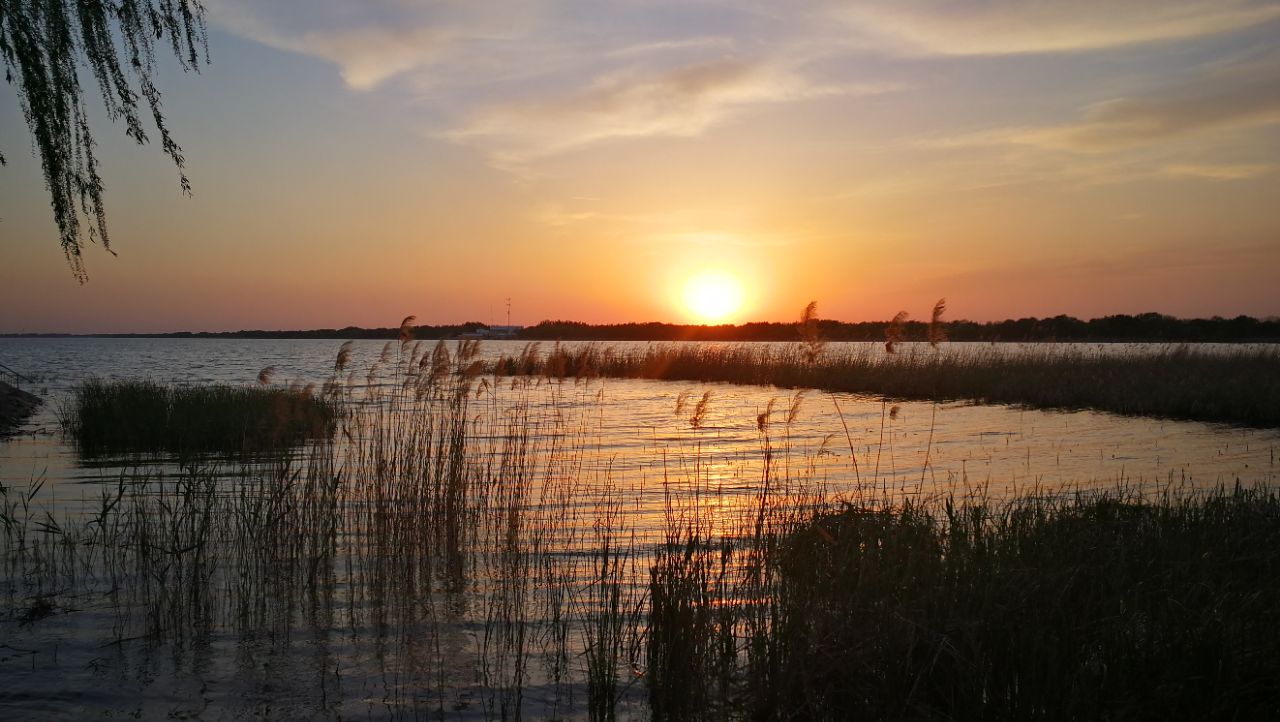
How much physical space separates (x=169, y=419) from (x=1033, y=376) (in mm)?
23182

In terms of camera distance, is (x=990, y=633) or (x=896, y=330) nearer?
(x=990, y=633)

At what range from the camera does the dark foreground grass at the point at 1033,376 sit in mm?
18234

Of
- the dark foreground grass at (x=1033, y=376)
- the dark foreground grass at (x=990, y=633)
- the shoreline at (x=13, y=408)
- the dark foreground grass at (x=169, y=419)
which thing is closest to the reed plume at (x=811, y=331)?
the dark foreground grass at (x=1033, y=376)

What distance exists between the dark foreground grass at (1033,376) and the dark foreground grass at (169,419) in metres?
5.05

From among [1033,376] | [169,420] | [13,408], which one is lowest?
[13,408]

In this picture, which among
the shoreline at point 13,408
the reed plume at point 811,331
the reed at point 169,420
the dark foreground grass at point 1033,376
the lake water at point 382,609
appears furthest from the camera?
the dark foreground grass at point 1033,376

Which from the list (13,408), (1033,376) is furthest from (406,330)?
(1033,376)

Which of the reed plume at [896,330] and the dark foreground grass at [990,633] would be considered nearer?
the dark foreground grass at [990,633]

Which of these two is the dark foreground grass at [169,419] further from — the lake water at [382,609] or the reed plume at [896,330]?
the reed plume at [896,330]

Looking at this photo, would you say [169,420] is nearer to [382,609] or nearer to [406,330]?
[406,330]

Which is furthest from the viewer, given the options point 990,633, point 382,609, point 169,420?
point 169,420

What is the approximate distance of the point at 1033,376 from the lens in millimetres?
24266

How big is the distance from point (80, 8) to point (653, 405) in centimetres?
1910

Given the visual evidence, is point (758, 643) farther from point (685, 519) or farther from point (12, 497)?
point (12, 497)
